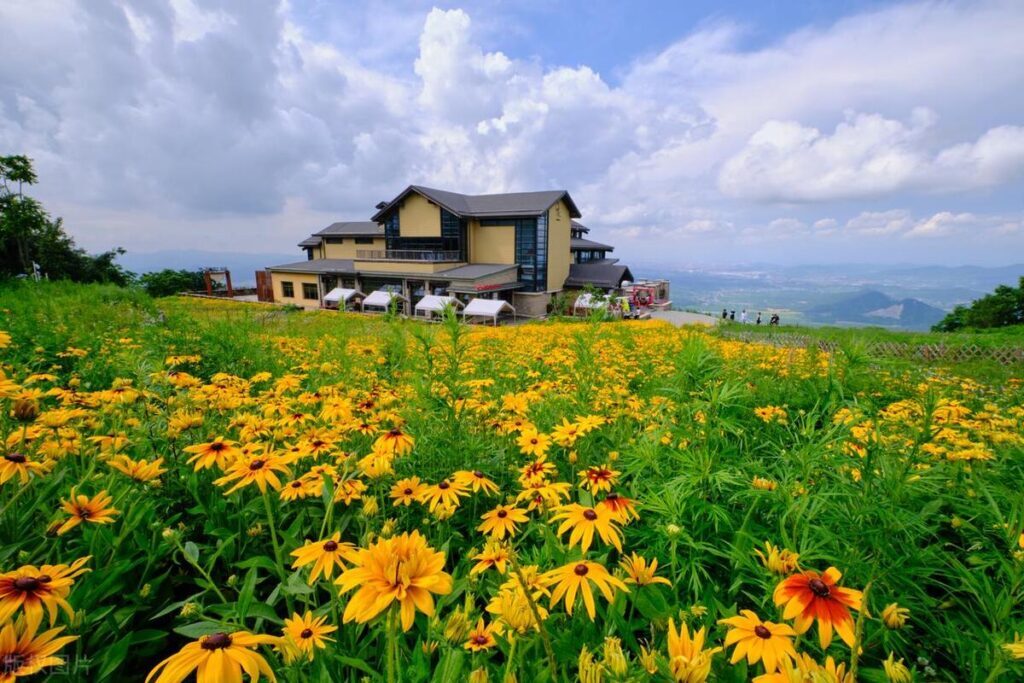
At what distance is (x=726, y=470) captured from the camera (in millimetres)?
1768

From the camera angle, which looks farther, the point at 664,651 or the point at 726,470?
the point at 726,470

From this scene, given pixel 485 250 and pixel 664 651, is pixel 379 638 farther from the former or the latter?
pixel 485 250

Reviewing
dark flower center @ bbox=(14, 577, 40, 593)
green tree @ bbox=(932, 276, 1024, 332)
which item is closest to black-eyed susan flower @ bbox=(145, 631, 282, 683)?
dark flower center @ bbox=(14, 577, 40, 593)

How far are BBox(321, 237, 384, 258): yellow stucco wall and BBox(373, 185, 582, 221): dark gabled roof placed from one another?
3.05 meters

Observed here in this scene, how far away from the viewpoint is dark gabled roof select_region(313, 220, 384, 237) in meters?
31.2

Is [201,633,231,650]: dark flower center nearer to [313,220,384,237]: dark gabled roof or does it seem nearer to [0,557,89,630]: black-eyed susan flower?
[0,557,89,630]: black-eyed susan flower

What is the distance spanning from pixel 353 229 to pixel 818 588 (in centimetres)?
3595

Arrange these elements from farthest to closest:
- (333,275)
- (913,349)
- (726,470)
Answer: (333,275) < (913,349) < (726,470)

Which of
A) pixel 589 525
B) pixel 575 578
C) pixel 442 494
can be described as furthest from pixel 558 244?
pixel 575 578

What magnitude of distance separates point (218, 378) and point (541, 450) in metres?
2.45

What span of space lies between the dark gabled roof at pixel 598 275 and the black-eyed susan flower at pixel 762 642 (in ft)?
92.4

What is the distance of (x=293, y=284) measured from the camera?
29.4 meters

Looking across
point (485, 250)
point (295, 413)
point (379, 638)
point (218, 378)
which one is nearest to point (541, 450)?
point (379, 638)

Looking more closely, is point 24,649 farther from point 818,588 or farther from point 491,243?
point 491,243
